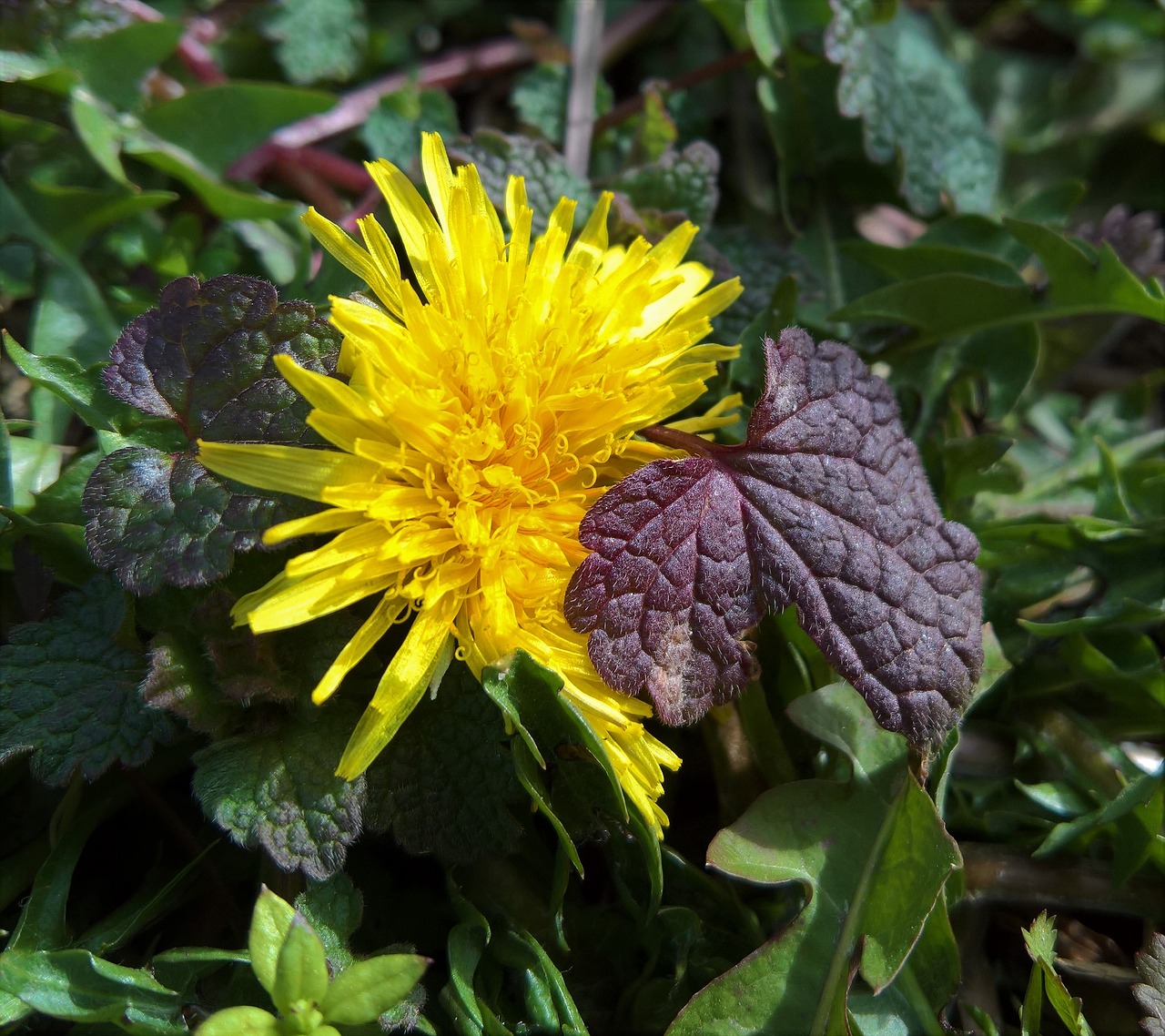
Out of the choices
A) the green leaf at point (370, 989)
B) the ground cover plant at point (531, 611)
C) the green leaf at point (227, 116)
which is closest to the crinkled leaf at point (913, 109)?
the ground cover plant at point (531, 611)

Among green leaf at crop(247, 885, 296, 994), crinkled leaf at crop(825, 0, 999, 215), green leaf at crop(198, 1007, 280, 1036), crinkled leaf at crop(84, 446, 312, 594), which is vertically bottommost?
green leaf at crop(198, 1007, 280, 1036)

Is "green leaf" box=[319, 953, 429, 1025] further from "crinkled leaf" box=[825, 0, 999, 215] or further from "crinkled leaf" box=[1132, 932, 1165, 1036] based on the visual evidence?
"crinkled leaf" box=[825, 0, 999, 215]

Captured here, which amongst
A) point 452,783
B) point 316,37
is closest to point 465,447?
point 452,783

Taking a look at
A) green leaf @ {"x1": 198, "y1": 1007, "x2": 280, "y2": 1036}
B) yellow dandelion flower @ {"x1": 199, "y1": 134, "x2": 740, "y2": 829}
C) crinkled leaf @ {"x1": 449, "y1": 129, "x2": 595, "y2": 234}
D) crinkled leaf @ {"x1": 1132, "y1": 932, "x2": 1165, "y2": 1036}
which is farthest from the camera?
crinkled leaf @ {"x1": 449, "y1": 129, "x2": 595, "y2": 234}

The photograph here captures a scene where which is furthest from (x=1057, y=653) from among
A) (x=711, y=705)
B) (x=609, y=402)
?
(x=609, y=402)

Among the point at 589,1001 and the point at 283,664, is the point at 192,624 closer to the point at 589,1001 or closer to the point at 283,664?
the point at 283,664

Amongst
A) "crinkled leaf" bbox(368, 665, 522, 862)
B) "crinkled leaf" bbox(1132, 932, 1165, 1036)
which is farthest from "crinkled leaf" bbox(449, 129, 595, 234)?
"crinkled leaf" bbox(1132, 932, 1165, 1036)

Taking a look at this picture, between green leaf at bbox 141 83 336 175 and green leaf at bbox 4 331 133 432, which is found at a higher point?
green leaf at bbox 141 83 336 175

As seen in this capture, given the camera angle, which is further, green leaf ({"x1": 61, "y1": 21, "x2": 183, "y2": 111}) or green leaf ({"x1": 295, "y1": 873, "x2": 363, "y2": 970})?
green leaf ({"x1": 61, "y1": 21, "x2": 183, "y2": 111})
